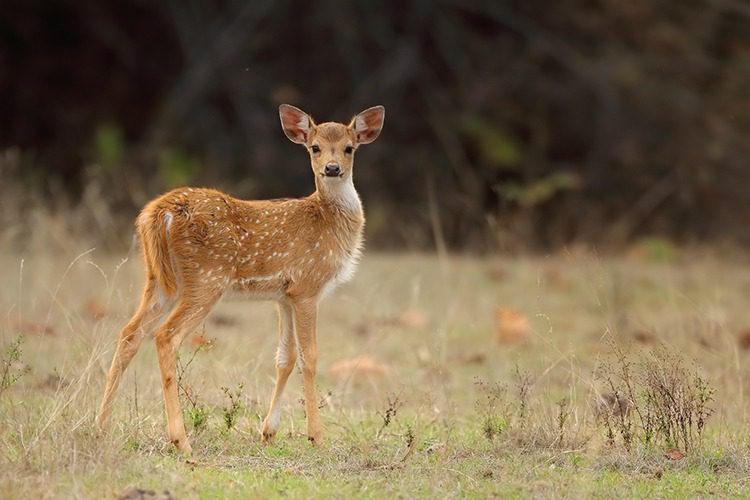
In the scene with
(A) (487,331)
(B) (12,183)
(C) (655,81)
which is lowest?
(A) (487,331)

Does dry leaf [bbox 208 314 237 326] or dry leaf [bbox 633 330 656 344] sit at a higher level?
dry leaf [bbox 208 314 237 326]

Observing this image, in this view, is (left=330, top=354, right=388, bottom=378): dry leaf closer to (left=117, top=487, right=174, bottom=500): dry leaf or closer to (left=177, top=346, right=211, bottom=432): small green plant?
(left=177, top=346, right=211, bottom=432): small green plant

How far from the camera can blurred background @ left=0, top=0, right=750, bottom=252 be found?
20.2 meters

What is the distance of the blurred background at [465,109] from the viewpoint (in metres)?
20.2

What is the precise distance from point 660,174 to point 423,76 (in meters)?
4.19

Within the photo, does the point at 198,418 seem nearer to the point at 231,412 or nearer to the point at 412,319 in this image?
the point at 231,412

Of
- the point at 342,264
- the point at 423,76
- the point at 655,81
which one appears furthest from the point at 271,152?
the point at 342,264

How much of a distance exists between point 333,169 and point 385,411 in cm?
166

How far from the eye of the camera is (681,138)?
20.4 metres

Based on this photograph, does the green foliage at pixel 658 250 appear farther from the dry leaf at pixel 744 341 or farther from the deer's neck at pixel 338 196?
the deer's neck at pixel 338 196

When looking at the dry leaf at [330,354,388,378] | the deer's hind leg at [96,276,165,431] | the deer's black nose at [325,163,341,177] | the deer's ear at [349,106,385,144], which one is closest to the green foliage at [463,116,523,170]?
the dry leaf at [330,354,388,378]

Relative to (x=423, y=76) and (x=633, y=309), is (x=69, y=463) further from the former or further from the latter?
(x=423, y=76)

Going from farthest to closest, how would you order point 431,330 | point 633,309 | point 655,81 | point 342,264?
point 655,81, point 633,309, point 431,330, point 342,264

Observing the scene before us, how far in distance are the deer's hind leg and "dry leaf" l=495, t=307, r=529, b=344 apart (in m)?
4.64
